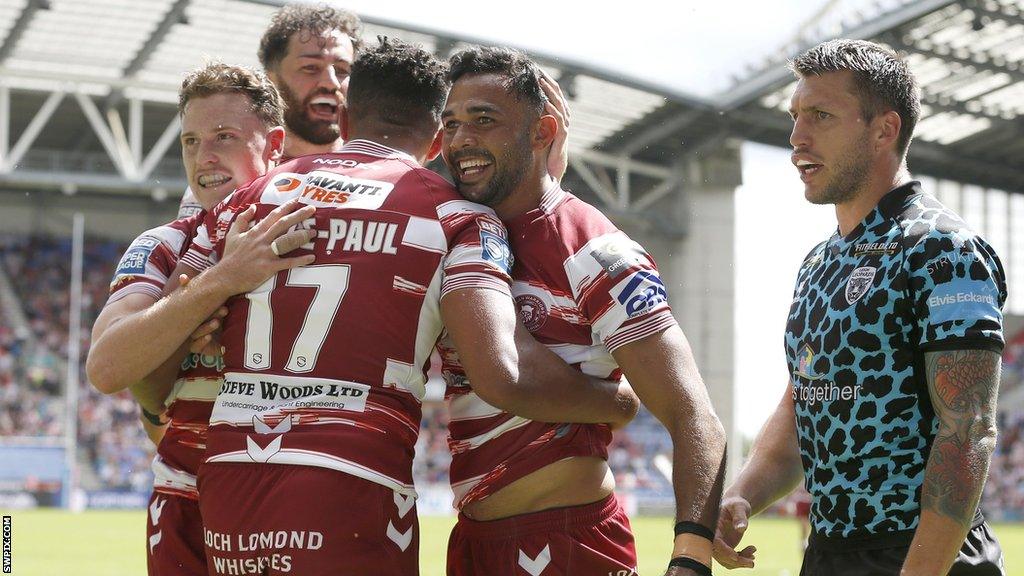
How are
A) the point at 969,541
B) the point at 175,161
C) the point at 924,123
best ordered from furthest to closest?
the point at 175,161, the point at 924,123, the point at 969,541

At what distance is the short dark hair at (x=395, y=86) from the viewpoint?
11.5ft

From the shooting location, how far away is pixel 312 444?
10.0 feet

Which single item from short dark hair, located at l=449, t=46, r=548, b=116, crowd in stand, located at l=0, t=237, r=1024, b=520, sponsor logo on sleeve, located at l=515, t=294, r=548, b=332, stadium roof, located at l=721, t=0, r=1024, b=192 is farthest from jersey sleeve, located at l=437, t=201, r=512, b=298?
crowd in stand, located at l=0, t=237, r=1024, b=520

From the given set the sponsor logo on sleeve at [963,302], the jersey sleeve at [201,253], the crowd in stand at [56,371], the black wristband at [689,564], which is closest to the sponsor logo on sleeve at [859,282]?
the sponsor logo on sleeve at [963,302]

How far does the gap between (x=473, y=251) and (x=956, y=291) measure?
1301mm

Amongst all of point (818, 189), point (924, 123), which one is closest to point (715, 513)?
point (818, 189)

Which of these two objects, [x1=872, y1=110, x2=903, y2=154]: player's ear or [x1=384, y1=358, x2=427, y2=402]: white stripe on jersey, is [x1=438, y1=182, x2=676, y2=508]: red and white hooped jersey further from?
[x1=872, y1=110, x2=903, y2=154]: player's ear

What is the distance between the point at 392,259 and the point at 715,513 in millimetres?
1113

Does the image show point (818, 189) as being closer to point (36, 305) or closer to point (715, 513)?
point (715, 513)

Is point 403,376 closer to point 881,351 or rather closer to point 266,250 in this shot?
point 266,250

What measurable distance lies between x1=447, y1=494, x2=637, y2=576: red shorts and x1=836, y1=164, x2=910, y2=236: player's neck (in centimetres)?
116

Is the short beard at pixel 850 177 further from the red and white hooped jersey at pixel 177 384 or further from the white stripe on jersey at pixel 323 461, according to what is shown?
the red and white hooped jersey at pixel 177 384

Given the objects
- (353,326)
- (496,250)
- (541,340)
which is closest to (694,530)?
(541,340)

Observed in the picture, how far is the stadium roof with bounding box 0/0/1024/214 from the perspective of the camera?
80.3 feet
